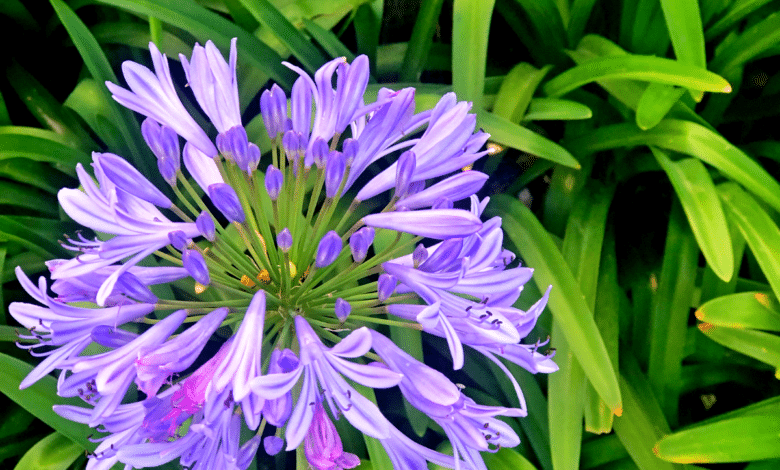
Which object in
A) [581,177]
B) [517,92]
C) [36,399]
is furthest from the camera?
[581,177]

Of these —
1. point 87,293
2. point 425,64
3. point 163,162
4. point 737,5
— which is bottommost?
point 87,293

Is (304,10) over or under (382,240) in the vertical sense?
over

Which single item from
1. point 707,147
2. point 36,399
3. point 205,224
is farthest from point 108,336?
point 707,147

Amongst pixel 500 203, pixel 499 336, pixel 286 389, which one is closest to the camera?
pixel 286 389

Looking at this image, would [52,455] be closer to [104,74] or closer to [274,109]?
[104,74]

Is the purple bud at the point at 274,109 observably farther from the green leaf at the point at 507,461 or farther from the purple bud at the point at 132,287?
the green leaf at the point at 507,461

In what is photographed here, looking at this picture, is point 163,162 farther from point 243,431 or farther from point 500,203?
point 500,203

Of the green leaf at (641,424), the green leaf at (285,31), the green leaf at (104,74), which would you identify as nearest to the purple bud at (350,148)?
the green leaf at (285,31)

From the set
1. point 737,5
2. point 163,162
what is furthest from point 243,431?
point 737,5
